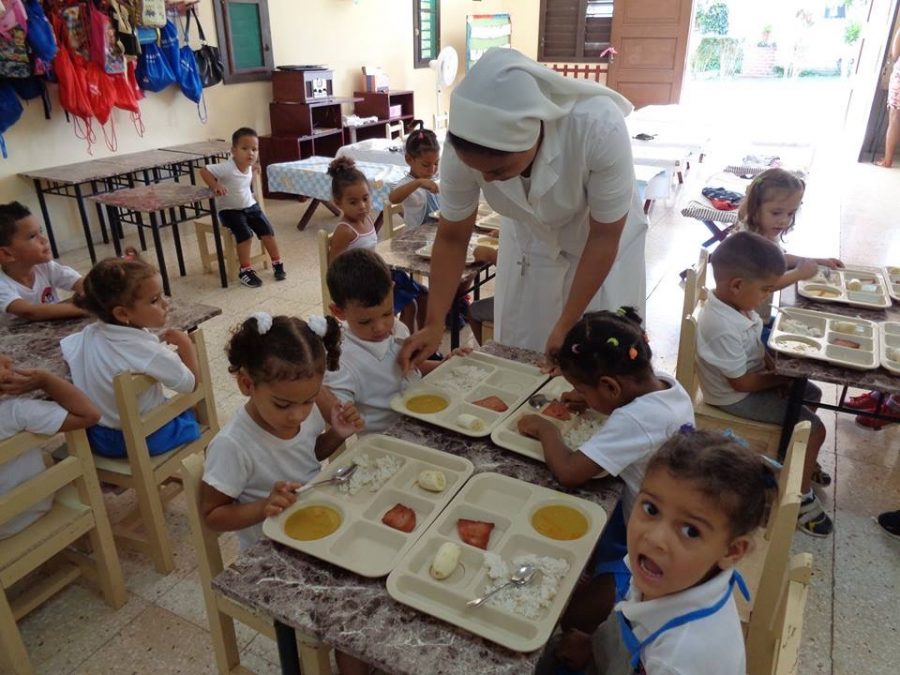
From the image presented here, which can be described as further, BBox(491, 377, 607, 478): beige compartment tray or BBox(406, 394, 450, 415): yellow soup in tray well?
BBox(406, 394, 450, 415): yellow soup in tray well

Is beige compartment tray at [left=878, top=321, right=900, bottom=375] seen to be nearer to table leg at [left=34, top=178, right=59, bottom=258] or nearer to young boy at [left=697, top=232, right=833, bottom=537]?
young boy at [left=697, top=232, right=833, bottom=537]

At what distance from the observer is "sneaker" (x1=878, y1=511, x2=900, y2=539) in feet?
6.77

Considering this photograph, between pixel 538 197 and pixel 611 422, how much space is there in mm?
612

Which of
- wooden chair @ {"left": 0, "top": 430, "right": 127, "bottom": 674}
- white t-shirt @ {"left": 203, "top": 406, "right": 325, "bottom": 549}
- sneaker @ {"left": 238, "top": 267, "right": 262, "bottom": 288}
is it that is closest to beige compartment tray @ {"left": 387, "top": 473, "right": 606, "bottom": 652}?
white t-shirt @ {"left": 203, "top": 406, "right": 325, "bottom": 549}

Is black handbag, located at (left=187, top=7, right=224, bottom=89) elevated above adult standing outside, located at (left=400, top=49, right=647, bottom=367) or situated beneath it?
elevated above

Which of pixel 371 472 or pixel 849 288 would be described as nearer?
pixel 371 472

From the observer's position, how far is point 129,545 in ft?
6.50

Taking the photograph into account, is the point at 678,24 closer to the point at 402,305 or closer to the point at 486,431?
the point at 402,305

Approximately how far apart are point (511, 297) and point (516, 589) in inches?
45.0

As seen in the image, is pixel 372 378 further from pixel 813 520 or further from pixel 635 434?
pixel 813 520

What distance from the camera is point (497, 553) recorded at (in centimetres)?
104

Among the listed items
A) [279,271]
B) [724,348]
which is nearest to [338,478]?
[724,348]

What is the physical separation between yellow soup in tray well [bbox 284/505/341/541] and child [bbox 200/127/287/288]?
3.39 metres

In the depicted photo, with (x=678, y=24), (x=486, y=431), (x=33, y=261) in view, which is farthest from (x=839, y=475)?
(x=678, y=24)
